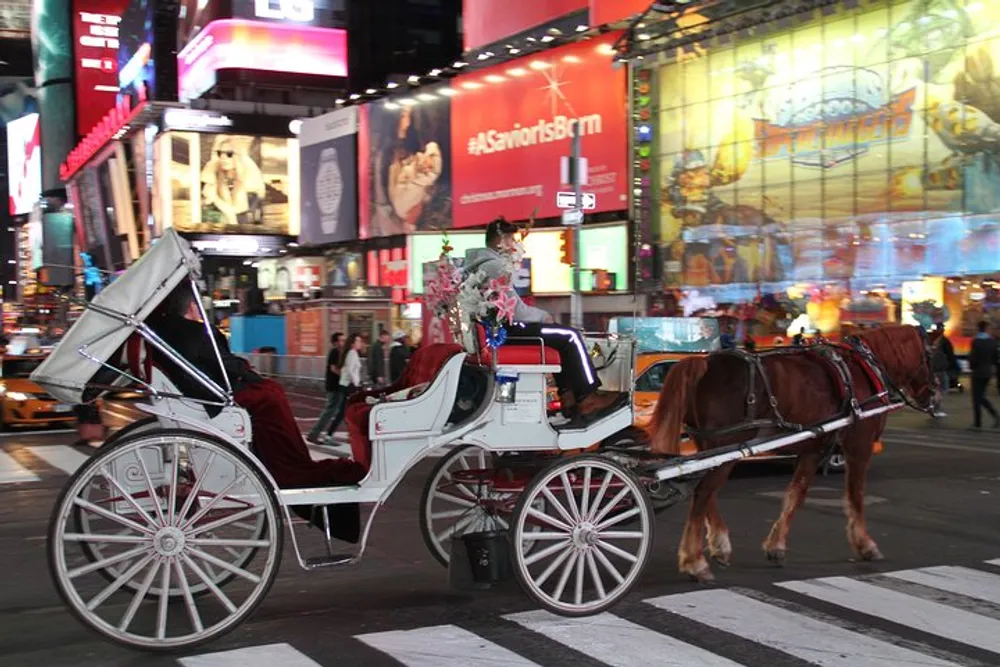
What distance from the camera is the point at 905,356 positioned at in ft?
27.3

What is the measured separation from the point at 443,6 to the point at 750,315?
53.9 meters

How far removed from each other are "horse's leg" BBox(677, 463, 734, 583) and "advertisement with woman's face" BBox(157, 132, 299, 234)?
63876 mm

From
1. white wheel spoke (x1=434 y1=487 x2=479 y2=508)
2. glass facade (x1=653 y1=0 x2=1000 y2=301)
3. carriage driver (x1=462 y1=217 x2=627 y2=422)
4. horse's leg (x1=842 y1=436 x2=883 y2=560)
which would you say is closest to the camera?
carriage driver (x1=462 y1=217 x2=627 y2=422)

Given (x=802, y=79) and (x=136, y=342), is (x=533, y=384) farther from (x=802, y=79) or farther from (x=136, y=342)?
(x=802, y=79)

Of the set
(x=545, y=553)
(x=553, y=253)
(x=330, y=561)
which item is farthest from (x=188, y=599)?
(x=553, y=253)

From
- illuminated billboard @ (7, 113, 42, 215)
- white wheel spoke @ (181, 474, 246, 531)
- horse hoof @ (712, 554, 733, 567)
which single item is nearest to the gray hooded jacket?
white wheel spoke @ (181, 474, 246, 531)

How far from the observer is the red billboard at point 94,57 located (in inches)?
4028

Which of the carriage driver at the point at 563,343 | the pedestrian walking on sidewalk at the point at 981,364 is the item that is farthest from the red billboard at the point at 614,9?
the carriage driver at the point at 563,343

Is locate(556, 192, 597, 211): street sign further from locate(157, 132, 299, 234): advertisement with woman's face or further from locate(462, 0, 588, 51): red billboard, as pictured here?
locate(157, 132, 299, 234): advertisement with woman's face

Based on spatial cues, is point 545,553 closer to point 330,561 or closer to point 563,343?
point 330,561

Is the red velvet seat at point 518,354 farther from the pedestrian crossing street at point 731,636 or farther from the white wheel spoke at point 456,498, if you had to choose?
the pedestrian crossing street at point 731,636

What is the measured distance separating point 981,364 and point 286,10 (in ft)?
203

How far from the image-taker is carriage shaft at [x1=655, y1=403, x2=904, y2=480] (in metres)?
6.82

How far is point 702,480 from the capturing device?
7316mm
